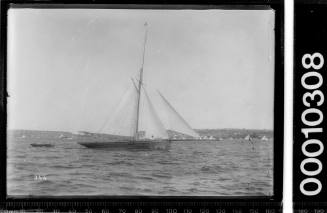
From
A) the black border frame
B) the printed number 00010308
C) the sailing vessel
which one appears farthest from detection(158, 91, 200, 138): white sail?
the printed number 00010308

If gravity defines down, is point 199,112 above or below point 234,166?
above

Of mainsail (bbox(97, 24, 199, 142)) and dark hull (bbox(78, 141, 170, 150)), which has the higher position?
mainsail (bbox(97, 24, 199, 142))

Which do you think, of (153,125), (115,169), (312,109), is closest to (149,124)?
(153,125)

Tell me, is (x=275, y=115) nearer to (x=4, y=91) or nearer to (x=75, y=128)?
(x=75, y=128)

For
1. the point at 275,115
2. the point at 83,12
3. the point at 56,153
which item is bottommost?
the point at 56,153

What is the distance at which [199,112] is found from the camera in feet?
3.69

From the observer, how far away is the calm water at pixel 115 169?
1116mm

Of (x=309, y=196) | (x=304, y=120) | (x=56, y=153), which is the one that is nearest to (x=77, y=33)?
(x=56, y=153)

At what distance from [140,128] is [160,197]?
0.20 metres

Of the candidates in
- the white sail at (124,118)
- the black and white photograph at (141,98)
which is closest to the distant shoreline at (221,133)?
the black and white photograph at (141,98)

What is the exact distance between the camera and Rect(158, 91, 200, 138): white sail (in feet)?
3.66

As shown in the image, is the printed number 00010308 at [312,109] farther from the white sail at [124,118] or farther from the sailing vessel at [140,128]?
the white sail at [124,118]

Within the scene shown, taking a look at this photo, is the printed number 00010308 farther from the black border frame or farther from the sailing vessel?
the sailing vessel

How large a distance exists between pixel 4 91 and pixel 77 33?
0.26m
